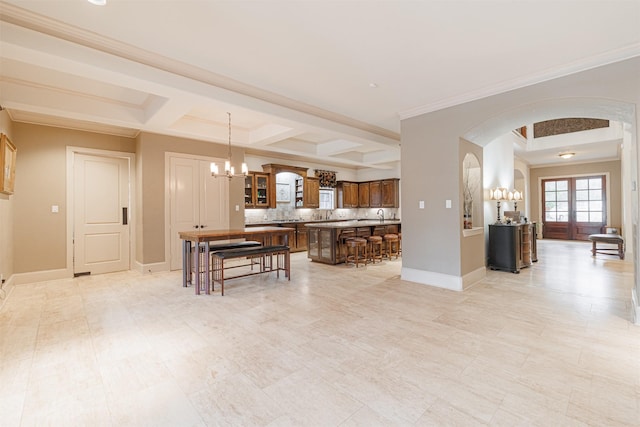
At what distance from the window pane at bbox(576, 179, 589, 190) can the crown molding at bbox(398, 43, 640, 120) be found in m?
9.17

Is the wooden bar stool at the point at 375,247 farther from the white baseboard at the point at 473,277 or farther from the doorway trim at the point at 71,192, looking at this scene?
the doorway trim at the point at 71,192

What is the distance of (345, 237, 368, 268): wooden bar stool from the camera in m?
5.98

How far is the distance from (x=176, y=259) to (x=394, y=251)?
5.15m

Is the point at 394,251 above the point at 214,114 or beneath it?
beneath

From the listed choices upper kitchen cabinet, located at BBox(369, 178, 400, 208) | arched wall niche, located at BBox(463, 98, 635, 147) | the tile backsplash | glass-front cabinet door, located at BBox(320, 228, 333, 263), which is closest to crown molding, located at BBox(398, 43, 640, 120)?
arched wall niche, located at BBox(463, 98, 635, 147)

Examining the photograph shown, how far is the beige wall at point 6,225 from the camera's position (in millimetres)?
3914

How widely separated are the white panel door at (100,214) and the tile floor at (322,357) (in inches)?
52.0

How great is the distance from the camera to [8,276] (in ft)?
14.4

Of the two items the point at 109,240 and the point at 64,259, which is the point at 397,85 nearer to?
the point at 109,240

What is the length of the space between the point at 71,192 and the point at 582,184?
14.5m

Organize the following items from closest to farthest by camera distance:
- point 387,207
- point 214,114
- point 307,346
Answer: point 307,346
point 214,114
point 387,207

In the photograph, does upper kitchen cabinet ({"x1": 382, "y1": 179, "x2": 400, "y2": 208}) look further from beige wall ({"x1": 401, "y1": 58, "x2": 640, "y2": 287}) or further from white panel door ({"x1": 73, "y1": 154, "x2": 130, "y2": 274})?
white panel door ({"x1": 73, "y1": 154, "x2": 130, "y2": 274})

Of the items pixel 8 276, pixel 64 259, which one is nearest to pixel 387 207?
pixel 64 259

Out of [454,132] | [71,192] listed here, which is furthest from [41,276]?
[454,132]
